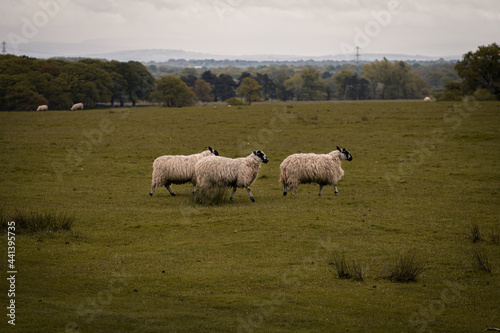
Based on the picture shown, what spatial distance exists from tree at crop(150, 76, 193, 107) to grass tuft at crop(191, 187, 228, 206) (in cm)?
6972

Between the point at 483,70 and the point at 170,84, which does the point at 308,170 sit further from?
the point at 170,84

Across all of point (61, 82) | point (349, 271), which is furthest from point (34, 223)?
point (61, 82)

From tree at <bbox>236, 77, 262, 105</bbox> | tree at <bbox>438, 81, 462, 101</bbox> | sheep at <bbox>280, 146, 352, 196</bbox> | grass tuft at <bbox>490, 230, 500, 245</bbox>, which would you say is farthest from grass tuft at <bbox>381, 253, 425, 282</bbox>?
tree at <bbox>236, 77, 262, 105</bbox>

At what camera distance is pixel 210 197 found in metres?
18.5

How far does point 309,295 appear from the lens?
402 inches

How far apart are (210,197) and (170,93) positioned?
233ft

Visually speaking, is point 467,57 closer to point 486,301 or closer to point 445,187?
point 445,187

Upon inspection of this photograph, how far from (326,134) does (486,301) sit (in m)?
29.8

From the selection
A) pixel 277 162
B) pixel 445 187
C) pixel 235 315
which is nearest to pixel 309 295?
pixel 235 315

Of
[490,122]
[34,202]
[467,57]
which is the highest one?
[467,57]

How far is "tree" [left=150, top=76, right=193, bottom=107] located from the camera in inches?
3393

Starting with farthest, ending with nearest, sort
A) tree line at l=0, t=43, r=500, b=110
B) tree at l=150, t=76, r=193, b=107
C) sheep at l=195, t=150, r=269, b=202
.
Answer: tree at l=150, t=76, r=193, b=107 → tree line at l=0, t=43, r=500, b=110 → sheep at l=195, t=150, r=269, b=202

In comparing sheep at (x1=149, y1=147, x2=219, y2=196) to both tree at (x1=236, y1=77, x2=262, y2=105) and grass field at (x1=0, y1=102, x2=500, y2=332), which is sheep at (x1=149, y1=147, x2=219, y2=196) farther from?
tree at (x1=236, y1=77, x2=262, y2=105)

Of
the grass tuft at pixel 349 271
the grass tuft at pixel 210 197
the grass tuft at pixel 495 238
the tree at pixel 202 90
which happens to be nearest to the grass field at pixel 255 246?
the grass tuft at pixel 495 238
